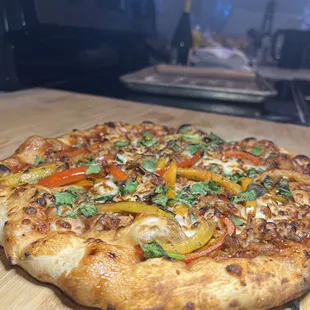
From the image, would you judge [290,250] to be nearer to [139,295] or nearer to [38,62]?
[139,295]

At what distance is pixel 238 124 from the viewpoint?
319 cm

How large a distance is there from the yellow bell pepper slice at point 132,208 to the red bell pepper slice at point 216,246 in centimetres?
15

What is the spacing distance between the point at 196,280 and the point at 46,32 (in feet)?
11.0

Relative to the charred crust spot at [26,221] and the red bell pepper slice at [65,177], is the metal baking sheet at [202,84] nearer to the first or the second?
the red bell pepper slice at [65,177]

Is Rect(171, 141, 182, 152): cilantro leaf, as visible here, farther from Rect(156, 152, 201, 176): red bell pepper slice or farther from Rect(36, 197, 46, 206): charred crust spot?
Rect(36, 197, 46, 206): charred crust spot

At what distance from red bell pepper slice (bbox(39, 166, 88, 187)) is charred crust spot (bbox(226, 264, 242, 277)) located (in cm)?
78

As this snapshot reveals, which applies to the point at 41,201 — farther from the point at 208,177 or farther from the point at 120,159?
the point at 208,177

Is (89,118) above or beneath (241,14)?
beneath

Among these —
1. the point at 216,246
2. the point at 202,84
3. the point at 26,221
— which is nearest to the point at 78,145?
the point at 26,221

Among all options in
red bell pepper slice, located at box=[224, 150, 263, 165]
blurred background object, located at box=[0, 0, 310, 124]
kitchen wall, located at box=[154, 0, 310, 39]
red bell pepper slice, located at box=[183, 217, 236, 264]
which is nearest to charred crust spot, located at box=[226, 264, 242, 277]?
red bell pepper slice, located at box=[183, 217, 236, 264]

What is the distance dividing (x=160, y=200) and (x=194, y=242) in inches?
10.1

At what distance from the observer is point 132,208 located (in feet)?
4.97

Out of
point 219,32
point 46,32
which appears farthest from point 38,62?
point 219,32

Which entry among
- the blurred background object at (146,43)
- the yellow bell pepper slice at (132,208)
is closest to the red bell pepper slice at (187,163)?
the yellow bell pepper slice at (132,208)
